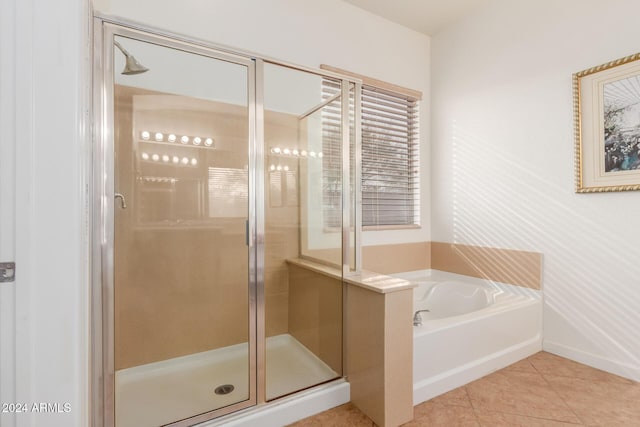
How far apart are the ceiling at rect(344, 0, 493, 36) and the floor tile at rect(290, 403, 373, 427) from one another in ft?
9.58

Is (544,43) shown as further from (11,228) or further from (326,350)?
(11,228)

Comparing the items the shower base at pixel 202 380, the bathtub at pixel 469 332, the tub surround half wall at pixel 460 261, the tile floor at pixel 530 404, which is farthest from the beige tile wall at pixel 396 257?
the tile floor at pixel 530 404

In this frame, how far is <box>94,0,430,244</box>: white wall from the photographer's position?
1.93 metres

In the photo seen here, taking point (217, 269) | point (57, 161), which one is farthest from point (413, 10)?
point (57, 161)

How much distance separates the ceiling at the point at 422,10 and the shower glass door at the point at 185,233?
1.60 meters

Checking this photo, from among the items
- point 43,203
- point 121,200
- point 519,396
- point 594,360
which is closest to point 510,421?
point 519,396

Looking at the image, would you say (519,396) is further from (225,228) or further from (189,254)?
(189,254)

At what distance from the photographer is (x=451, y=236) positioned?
2.88 m

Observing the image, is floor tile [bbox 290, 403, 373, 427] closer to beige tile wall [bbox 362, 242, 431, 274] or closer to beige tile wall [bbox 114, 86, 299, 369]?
beige tile wall [bbox 114, 86, 299, 369]

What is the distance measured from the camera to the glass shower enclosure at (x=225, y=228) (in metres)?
1.59

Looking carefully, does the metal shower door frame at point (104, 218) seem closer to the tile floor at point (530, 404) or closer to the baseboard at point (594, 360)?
the tile floor at point (530, 404)

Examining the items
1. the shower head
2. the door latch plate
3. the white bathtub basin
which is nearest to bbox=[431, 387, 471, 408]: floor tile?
the white bathtub basin

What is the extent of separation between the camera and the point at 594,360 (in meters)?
2.02

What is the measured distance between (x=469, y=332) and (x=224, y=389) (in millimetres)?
1469
